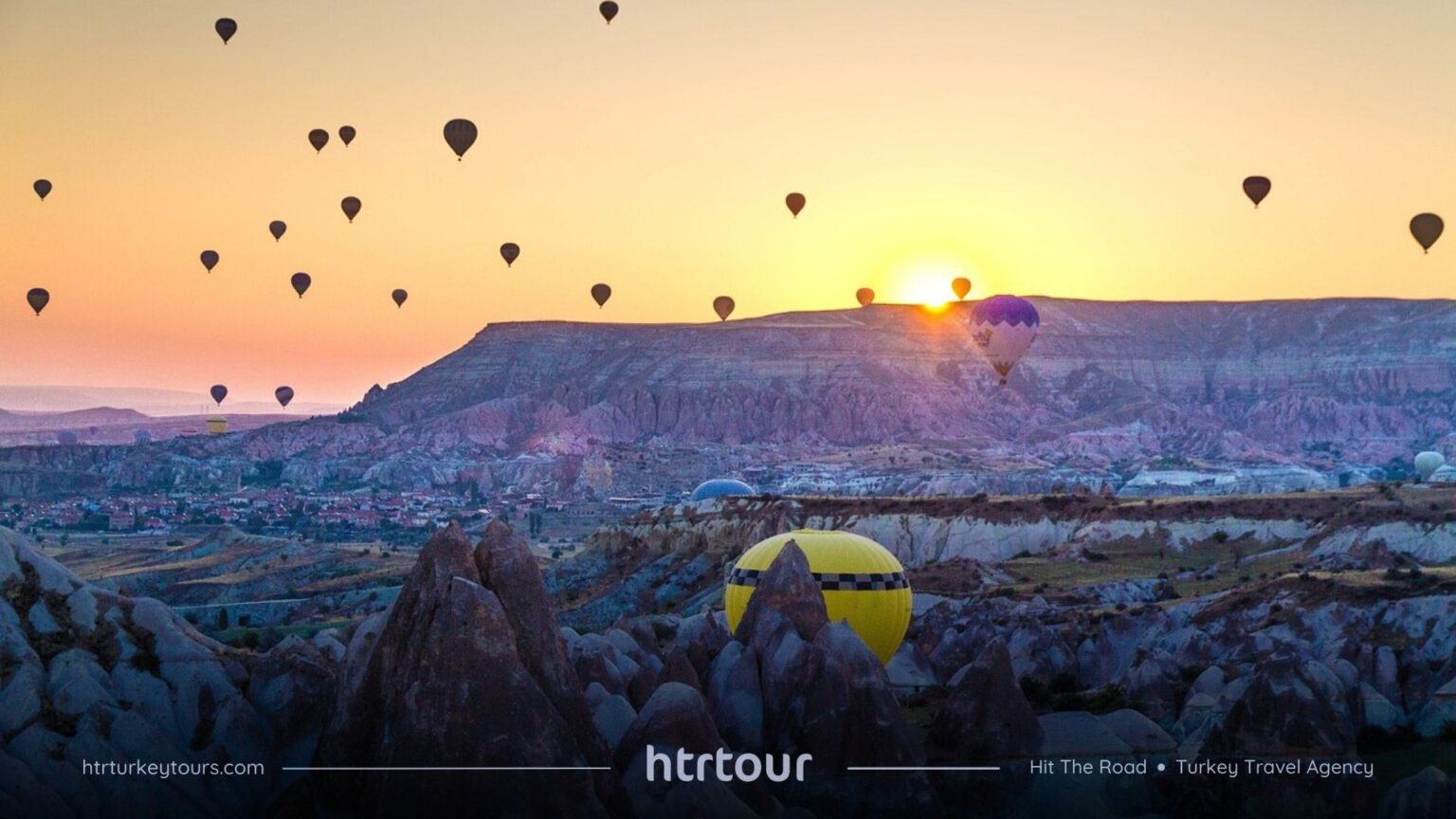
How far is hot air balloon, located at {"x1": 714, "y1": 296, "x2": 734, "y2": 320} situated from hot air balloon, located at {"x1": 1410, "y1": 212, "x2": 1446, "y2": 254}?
40.5m

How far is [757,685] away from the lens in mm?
36250

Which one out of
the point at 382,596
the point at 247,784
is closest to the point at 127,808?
the point at 247,784

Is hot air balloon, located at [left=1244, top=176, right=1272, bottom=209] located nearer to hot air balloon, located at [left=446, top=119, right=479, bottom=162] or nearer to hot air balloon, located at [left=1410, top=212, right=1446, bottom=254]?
hot air balloon, located at [left=1410, top=212, right=1446, bottom=254]

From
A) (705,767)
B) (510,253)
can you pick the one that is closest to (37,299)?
(510,253)

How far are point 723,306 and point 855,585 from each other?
60.7 m

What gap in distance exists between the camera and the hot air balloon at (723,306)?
10988 cm

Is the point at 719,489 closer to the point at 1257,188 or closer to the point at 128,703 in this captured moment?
the point at 1257,188

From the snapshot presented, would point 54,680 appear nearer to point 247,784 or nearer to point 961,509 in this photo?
point 247,784

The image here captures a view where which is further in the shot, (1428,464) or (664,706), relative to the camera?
(1428,464)

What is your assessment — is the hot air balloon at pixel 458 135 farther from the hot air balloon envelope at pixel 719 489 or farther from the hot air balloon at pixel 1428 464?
the hot air balloon at pixel 1428 464

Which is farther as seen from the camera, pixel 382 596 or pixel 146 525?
pixel 146 525

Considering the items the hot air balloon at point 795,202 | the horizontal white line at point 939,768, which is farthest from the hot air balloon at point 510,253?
the horizontal white line at point 939,768

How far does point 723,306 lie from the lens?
11181 centimetres

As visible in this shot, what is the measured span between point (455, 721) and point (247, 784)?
684cm
